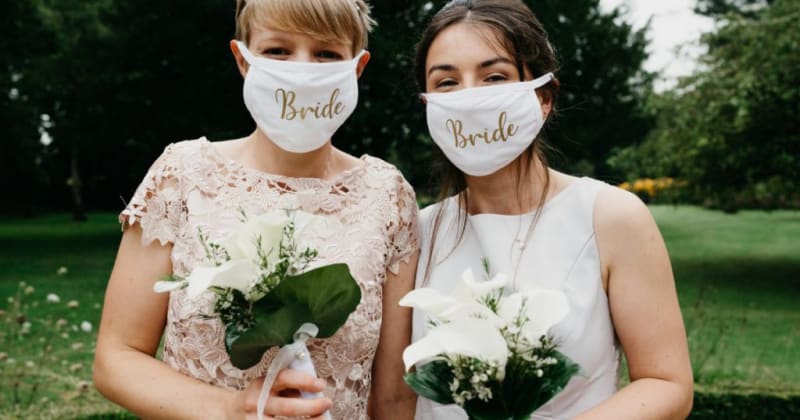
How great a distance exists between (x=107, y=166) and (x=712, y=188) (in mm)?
29773

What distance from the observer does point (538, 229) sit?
2.81m

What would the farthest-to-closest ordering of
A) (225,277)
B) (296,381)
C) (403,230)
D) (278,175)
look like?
(403,230) < (278,175) < (296,381) < (225,277)

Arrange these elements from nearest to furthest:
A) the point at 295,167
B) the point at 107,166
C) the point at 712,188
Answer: the point at 295,167
the point at 712,188
the point at 107,166

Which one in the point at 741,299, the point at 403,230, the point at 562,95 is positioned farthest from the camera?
the point at 562,95

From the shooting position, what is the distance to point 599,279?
105 inches

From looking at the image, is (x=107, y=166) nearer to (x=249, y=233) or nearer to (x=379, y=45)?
(x=379, y=45)

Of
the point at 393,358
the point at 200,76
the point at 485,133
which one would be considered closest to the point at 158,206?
the point at 393,358

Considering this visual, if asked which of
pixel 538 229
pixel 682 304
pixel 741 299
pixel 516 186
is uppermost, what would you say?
pixel 516 186

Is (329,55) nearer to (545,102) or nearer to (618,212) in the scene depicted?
(545,102)

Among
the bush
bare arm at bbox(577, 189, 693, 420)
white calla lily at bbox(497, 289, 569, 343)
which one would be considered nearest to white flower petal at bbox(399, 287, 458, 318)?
white calla lily at bbox(497, 289, 569, 343)

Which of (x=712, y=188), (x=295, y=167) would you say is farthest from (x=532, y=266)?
(x=712, y=188)

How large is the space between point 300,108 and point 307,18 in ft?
0.99

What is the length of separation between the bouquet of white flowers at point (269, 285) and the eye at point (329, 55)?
0.78 metres

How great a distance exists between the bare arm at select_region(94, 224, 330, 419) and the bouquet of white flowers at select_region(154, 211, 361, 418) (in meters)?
0.37
